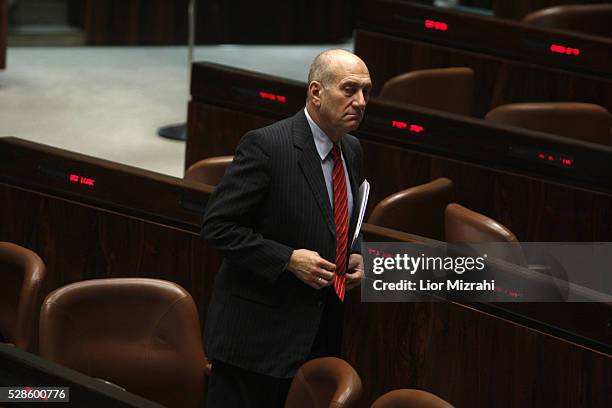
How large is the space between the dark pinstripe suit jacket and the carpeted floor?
9.78 feet

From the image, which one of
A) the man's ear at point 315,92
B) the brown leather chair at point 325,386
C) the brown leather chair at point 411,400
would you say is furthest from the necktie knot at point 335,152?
the brown leather chair at point 411,400

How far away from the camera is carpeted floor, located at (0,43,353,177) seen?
615 centimetres

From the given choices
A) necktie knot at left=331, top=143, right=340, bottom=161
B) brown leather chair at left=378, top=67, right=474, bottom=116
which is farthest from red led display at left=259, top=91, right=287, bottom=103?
necktie knot at left=331, top=143, right=340, bottom=161

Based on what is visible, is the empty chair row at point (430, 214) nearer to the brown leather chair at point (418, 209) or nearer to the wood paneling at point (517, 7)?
the brown leather chair at point (418, 209)

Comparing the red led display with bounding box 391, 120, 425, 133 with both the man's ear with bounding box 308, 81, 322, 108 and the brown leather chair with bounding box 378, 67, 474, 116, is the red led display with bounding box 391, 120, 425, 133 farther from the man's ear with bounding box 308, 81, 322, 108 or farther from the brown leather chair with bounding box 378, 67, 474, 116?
the man's ear with bounding box 308, 81, 322, 108

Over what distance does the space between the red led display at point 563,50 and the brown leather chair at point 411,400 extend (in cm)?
325

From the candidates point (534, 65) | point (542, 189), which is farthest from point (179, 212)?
point (534, 65)

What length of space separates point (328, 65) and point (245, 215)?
15.0 inches

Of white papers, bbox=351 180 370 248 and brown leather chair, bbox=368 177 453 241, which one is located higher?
white papers, bbox=351 180 370 248

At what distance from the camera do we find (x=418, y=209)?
3910 mm

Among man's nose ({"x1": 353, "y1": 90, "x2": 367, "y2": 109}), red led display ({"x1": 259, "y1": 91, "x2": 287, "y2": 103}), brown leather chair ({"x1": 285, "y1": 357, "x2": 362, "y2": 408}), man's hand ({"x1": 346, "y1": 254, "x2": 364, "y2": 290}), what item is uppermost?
man's nose ({"x1": 353, "y1": 90, "x2": 367, "y2": 109})

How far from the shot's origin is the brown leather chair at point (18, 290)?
3.24m

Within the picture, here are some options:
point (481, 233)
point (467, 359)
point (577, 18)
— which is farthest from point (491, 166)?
point (577, 18)

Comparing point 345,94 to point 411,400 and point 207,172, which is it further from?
point 207,172
